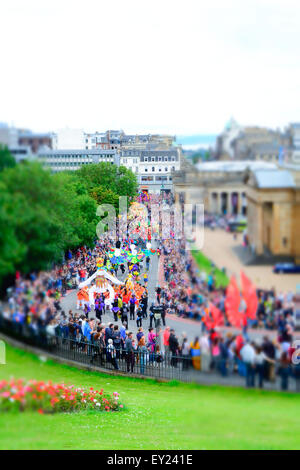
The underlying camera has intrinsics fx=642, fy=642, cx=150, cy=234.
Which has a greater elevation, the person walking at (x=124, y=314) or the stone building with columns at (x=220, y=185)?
the stone building with columns at (x=220, y=185)

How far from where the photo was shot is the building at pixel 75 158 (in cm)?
480

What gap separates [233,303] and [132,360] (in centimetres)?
132

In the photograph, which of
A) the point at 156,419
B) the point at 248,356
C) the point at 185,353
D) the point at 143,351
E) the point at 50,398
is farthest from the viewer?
the point at 156,419

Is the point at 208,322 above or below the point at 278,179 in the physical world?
below

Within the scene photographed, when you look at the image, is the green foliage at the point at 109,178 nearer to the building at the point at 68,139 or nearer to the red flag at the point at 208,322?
the building at the point at 68,139

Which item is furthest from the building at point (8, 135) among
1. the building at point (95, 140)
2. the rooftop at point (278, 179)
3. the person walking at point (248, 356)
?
the person walking at point (248, 356)

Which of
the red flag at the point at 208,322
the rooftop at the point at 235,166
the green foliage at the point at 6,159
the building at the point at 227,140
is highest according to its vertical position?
the building at the point at 227,140

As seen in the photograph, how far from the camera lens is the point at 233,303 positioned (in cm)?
453

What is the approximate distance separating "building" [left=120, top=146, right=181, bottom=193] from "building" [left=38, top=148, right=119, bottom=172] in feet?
0.36

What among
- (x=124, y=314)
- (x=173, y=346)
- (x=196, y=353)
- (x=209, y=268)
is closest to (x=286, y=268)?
(x=209, y=268)

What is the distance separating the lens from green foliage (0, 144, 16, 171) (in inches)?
179

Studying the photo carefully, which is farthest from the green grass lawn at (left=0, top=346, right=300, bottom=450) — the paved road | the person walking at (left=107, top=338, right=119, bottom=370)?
the paved road

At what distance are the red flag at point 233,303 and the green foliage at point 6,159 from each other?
1.76 m

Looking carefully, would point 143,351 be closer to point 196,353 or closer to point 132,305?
point 132,305
